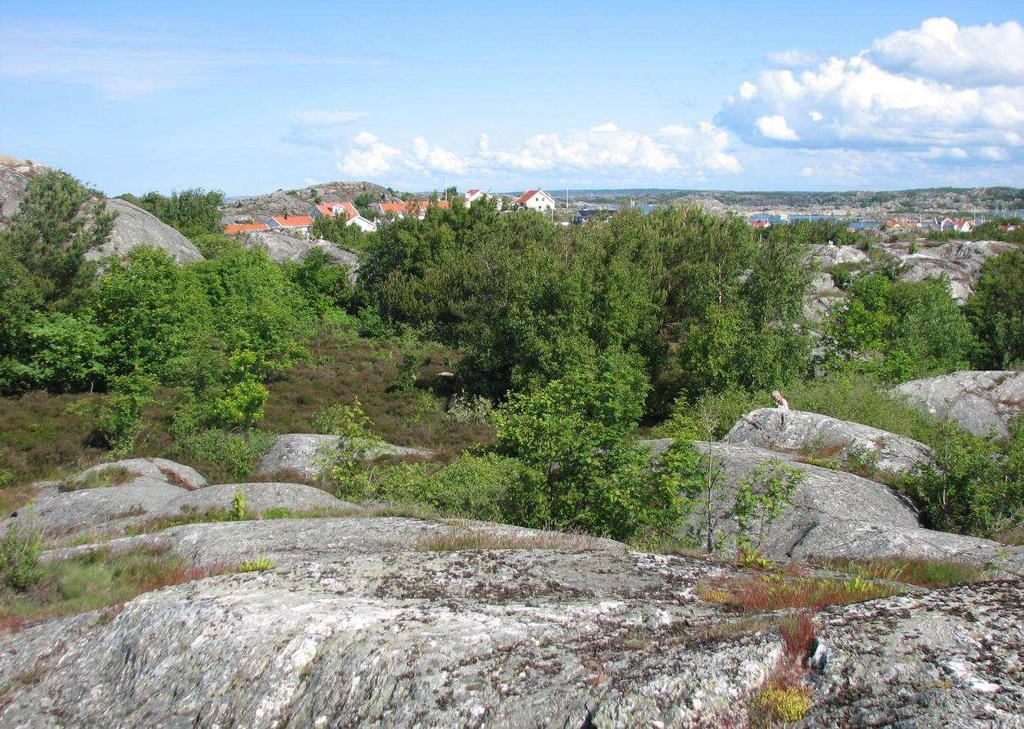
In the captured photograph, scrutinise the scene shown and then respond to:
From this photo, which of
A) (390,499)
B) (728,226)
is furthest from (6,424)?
(728,226)

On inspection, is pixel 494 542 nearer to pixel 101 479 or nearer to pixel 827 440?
pixel 827 440

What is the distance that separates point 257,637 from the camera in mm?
5875

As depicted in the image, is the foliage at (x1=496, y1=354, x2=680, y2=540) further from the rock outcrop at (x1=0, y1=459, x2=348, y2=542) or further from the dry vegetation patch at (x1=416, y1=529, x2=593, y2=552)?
the rock outcrop at (x1=0, y1=459, x2=348, y2=542)

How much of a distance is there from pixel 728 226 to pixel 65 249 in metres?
30.4

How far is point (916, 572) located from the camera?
24.3ft

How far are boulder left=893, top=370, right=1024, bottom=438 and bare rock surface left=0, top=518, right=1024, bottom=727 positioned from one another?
783 inches

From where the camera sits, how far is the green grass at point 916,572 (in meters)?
6.97

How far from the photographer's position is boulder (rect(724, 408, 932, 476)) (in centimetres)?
1741

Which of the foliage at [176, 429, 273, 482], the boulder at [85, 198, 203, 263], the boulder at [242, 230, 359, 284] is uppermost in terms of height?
the boulder at [85, 198, 203, 263]

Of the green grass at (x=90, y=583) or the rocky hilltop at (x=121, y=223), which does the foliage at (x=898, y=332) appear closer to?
the green grass at (x=90, y=583)

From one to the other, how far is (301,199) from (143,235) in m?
112

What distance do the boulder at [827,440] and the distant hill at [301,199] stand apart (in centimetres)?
12097

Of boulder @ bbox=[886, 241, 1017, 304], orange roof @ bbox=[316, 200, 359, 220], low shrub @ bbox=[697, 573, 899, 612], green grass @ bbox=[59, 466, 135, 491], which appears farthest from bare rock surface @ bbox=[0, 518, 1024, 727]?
orange roof @ bbox=[316, 200, 359, 220]

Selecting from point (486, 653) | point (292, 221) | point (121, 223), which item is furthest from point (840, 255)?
point (292, 221)
